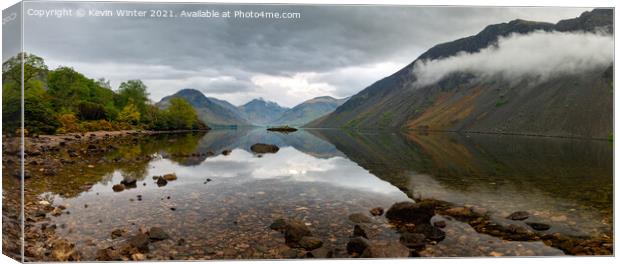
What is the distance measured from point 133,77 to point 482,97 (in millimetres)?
192470

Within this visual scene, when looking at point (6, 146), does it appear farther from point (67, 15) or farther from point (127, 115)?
point (127, 115)

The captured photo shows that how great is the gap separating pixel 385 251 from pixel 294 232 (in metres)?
2.73

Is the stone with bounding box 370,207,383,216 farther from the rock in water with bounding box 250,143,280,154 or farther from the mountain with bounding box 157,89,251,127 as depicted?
the rock in water with bounding box 250,143,280,154

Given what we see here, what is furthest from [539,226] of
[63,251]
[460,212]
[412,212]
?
[63,251]

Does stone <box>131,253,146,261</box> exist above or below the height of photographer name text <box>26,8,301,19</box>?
below

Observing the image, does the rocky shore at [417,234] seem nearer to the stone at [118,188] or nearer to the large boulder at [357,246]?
the large boulder at [357,246]

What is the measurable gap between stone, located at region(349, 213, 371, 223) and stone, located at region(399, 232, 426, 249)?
1833mm

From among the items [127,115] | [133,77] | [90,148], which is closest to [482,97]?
[127,115]

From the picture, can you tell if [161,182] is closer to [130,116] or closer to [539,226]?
[539,226]

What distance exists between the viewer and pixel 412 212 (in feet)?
43.9

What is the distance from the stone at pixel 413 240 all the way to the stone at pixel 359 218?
183cm

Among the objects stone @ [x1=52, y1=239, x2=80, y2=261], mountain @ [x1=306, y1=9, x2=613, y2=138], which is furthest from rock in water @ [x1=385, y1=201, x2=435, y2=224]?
mountain @ [x1=306, y1=9, x2=613, y2=138]

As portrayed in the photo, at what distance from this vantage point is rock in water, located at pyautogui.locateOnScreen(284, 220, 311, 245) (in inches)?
450

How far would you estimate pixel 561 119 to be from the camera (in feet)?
345
